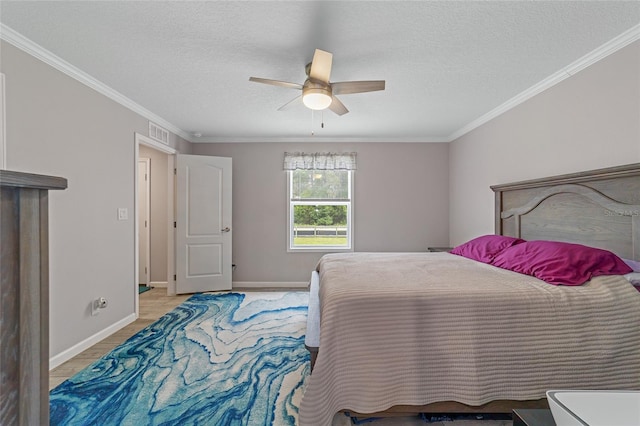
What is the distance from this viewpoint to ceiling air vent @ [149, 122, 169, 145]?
11.8 feet

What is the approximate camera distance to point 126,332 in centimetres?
292

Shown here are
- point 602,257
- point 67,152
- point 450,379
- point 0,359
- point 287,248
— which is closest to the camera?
point 0,359

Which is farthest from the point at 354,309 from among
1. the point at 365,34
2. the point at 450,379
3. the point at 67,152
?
the point at 67,152

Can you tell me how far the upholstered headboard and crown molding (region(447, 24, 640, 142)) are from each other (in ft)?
2.79

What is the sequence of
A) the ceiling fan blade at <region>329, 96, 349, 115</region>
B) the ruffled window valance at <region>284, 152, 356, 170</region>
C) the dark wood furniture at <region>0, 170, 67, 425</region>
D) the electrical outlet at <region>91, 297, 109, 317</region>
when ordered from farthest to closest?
the ruffled window valance at <region>284, 152, 356, 170</region>
the electrical outlet at <region>91, 297, 109, 317</region>
the ceiling fan blade at <region>329, 96, 349, 115</region>
the dark wood furniture at <region>0, 170, 67, 425</region>

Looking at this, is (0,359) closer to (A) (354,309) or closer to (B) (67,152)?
(A) (354,309)

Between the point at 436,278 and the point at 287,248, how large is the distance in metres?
3.04

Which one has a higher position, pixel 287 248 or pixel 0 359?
pixel 0 359

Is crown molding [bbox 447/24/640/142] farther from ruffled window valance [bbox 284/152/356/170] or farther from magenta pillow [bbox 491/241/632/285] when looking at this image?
ruffled window valance [bbox 284/152/356/170]

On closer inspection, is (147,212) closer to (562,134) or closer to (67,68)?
(67,68)

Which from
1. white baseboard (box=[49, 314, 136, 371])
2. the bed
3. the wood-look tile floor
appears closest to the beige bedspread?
the bed

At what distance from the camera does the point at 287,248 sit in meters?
4.70

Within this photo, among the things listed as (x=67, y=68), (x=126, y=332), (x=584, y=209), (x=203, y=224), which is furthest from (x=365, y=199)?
(x=67, y=68)

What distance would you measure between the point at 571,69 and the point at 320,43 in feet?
6.75
